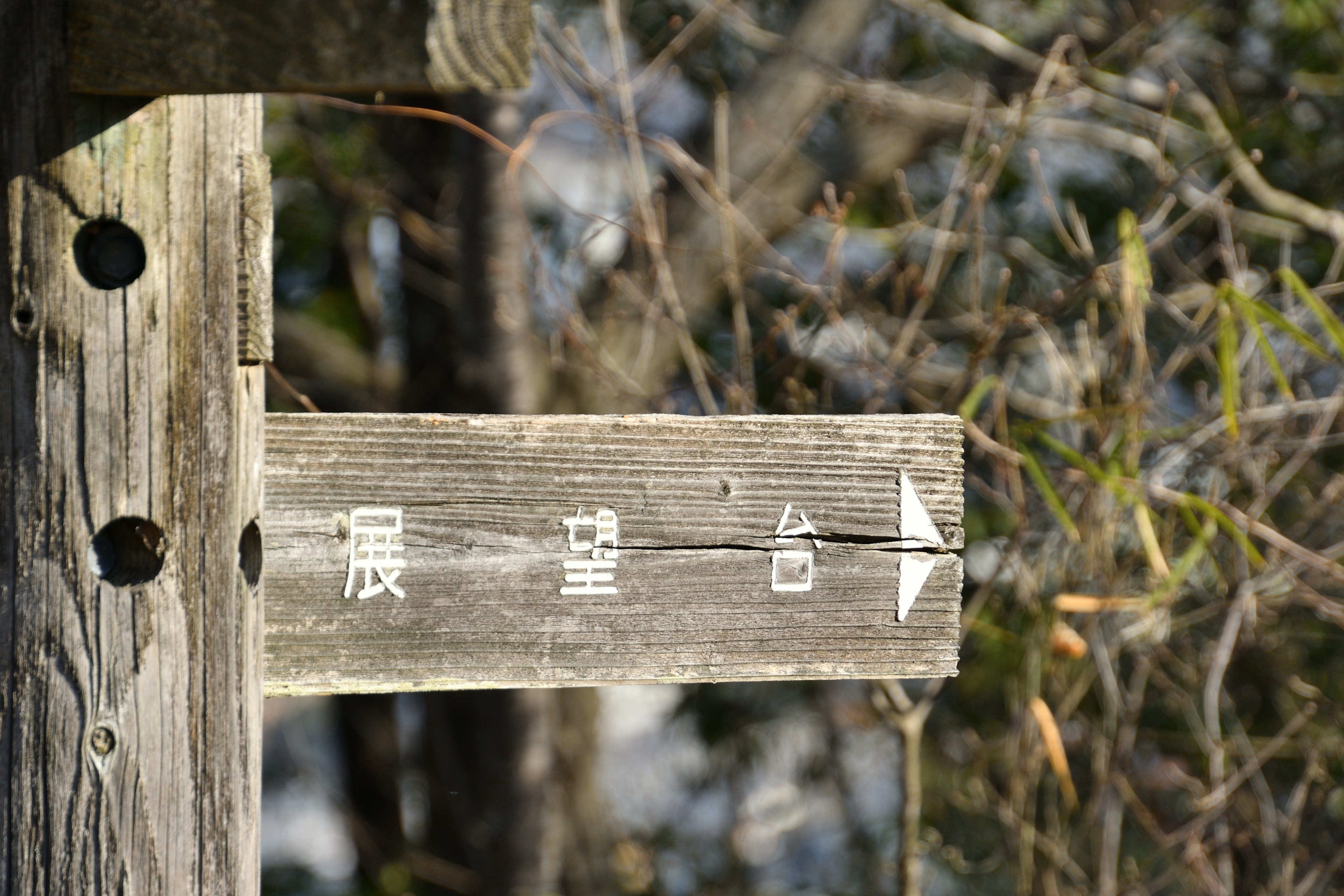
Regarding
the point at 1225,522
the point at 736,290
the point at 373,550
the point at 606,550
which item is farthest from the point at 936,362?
the point at 373,550

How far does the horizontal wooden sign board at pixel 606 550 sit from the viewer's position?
102 cm

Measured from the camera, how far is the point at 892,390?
2664 mm

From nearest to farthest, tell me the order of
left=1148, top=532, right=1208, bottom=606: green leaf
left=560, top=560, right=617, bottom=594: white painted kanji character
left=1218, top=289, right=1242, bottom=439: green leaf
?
left=560, top=560, right=617, bottom=594: white painted kanji character < left=1218, top=289, right=1242, bottom=439: green leaf < left=1148, top=532, right=1208, bottom=606: green leaf

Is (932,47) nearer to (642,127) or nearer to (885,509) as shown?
(642,127)

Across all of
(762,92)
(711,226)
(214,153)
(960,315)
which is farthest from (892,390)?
(214,153)

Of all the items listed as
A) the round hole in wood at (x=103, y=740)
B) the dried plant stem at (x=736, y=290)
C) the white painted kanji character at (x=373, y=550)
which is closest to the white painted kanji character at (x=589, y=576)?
the white painted kanji character at (x=373, y=550)

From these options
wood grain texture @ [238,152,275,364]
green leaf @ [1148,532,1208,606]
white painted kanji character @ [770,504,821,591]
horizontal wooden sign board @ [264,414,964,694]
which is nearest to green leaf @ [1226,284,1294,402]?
green leaf @ [1148,532,1208,606]

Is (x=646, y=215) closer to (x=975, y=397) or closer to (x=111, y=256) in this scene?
(x=975, y=397)

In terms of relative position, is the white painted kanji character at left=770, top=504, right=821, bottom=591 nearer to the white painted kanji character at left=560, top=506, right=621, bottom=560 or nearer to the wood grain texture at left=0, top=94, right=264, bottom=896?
the white painted kanji character at left=560, top=506, right=621, bottom=560

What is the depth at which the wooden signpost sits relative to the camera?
2.79 feet

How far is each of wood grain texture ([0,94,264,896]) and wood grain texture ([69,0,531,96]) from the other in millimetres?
53

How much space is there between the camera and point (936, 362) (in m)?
3.16

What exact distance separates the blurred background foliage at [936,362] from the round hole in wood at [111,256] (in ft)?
1.90

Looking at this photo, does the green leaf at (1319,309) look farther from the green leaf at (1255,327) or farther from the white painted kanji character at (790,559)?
the white painted kanji character at (790,559)
